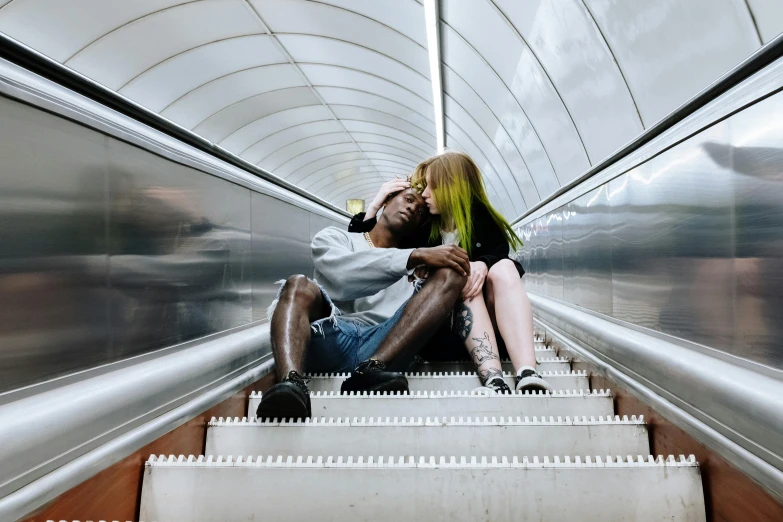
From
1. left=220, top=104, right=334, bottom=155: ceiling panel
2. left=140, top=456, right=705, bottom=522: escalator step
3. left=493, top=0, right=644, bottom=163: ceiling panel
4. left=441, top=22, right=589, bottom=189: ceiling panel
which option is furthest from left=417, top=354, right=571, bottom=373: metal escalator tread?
left=220, top=104, right=334, bottom=155: ceiling panel

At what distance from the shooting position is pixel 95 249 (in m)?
1.60

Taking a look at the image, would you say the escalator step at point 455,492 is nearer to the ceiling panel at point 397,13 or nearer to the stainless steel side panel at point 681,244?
the stainless steel side panel at point 681,244

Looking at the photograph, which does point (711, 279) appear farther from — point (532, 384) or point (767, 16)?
point (767, 16)

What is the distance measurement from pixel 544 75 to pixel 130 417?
6.31 metres

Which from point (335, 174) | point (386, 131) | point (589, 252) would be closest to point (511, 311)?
point (589, 252)

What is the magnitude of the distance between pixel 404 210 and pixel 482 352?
0.90 metres

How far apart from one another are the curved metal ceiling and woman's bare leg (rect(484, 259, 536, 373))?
1979 millimetres

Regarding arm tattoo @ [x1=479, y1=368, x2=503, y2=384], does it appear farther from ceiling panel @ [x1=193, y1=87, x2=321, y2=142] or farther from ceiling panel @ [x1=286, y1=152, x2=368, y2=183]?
ceiling panel @ [x1=286, y1=152, x2=368, y2=183]

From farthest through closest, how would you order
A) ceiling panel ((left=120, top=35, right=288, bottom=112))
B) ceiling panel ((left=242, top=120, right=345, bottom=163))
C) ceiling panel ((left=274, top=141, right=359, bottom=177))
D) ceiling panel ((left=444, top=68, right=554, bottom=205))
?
ceiling panel ((left=274, top=141, right=359, bottom=177)) < ceiling panel ((left=242, top=120, right=345, bottom=163)) < ceiling panel ((left=444, top=68, right=554, bottom=205)) < ceiling panel ((left=120, top=35, right=288, bottom=112))

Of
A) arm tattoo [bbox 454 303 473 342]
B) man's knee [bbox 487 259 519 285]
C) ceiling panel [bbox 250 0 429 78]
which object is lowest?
arm tattoo [bbox 454 303 473 342]

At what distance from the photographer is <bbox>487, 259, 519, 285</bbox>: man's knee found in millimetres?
2646

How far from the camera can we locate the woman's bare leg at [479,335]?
245 cm

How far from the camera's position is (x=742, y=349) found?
4.86ft

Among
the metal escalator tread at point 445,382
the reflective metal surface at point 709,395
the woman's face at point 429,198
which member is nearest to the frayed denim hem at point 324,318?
the metal escalator tread at point 445,382
